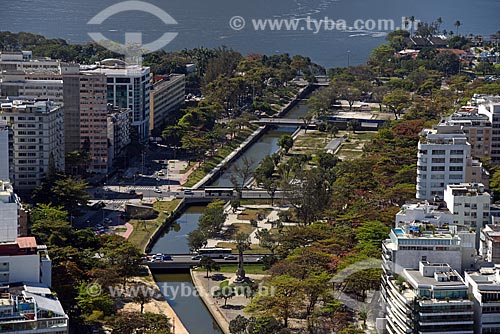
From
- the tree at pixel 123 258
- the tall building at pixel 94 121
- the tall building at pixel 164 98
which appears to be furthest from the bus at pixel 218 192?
the tree at pixel 123 258

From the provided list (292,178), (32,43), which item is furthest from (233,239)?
(32,43)

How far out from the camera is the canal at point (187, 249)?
17359mm

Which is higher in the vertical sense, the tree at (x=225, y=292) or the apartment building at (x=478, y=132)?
the apartment building at (x=478, y=132)

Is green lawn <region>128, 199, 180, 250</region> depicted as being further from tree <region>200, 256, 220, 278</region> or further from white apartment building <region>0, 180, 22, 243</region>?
white apartment building <region>0, 180, 22, 243</region>

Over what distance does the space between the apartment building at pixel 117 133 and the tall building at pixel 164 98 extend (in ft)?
7.16

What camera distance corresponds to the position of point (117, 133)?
2686cm

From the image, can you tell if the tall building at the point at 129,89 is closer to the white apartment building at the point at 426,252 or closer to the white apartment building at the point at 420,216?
the white apartment building at the point at 420,216

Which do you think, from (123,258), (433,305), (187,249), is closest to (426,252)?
(433,305)

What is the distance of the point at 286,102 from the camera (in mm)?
35531

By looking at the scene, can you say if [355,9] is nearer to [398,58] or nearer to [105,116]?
[398,58]

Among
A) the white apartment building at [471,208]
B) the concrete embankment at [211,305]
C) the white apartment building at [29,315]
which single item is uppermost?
the white apartment building at [471,208]

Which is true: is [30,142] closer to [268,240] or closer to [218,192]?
[218,192]

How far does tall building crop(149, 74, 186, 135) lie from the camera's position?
30.1 meters

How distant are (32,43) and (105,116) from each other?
13.4 meters
